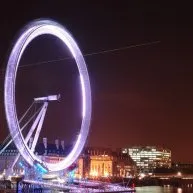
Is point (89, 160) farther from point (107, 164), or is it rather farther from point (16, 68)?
point (16, 68)

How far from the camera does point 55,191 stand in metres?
34.5

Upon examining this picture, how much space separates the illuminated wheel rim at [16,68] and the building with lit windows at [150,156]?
3605 inches

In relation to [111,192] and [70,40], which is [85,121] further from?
[111,192]

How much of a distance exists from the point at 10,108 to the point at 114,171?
57.7 metres

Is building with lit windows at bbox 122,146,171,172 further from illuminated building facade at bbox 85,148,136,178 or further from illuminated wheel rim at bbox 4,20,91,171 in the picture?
illuminated wheel rim at bbox 4,20,91,171

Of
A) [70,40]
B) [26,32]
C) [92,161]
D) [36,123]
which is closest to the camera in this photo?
[26,32]

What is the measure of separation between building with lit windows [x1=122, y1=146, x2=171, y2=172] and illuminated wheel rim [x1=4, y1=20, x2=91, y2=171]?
91.6m

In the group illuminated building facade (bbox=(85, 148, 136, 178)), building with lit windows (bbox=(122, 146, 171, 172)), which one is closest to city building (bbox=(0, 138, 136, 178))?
illuminated building facade (bbox=(85, 148, 136, 178))

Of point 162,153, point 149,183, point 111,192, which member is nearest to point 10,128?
point 111,192

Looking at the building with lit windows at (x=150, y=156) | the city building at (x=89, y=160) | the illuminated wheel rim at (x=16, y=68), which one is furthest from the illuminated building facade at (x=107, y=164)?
the illuminated wheel rim at (x=16, y=68)

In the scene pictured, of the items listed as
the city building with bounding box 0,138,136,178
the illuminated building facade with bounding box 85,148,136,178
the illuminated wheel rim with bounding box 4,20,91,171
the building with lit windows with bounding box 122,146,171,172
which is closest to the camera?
the illuminated wheel rim with bounding box 4,20,91,171

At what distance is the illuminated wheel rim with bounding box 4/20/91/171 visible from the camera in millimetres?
26875

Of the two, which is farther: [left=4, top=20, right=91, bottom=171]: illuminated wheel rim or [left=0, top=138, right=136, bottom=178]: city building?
[left=0, top=138, right=136, bottom=178]: city building

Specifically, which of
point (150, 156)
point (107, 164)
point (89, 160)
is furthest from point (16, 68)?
point (150, 156)
